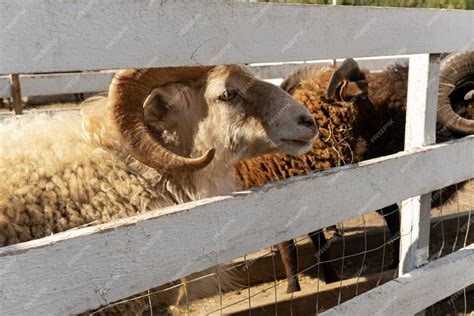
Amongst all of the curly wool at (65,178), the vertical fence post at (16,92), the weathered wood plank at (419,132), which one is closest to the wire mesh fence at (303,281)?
the weathered wood plank at (419,132)

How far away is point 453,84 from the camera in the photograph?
457 cm

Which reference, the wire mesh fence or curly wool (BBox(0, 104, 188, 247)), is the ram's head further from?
the wire mesh fence

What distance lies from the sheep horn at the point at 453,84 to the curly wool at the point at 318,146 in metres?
0.82

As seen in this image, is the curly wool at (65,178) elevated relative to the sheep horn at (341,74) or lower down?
lower down

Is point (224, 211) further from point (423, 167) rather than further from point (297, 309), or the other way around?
point (297, 309)

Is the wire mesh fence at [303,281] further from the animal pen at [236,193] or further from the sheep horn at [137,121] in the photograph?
the sheep horn at [137,121]

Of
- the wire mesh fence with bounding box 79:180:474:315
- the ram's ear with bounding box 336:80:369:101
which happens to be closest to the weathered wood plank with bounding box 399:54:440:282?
the wire mesh fence with bounding box 79:180:474:315

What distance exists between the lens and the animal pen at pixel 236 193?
1.36 metres

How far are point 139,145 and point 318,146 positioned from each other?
269cm

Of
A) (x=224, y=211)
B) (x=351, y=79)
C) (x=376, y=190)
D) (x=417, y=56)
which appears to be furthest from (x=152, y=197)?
(x=351, y=79)

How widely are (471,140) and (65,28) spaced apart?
2.34 metres

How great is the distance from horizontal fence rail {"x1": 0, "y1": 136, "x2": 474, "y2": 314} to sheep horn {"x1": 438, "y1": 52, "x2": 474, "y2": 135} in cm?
223

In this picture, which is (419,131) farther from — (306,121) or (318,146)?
(318,146)

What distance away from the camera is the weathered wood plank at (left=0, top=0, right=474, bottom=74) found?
52.4 inches
